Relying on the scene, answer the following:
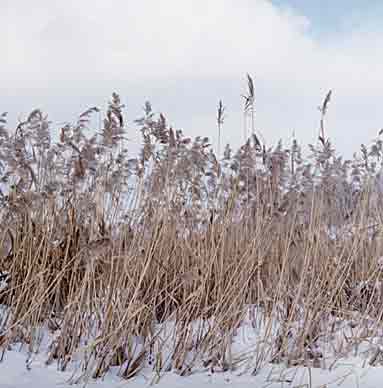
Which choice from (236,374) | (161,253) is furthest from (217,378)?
(161,253)

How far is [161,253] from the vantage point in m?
3.02

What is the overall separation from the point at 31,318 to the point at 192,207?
1076mm

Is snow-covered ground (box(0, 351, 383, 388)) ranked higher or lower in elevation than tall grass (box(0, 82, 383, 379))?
lower

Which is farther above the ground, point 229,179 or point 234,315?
point 229,179

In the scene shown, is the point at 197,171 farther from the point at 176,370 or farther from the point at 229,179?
the point at 176,370

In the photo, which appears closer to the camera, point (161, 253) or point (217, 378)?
point (217, 378)

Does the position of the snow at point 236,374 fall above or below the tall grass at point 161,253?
below

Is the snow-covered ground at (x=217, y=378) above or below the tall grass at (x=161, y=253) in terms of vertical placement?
below

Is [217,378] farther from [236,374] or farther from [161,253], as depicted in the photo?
[161,253]

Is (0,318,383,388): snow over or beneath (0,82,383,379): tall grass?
beneath

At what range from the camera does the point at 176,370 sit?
2.68m

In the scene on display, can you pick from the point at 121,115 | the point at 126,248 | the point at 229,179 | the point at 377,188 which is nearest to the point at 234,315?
the point at 126,248

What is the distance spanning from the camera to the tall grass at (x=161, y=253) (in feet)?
8.77

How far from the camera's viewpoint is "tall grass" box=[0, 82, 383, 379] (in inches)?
105
